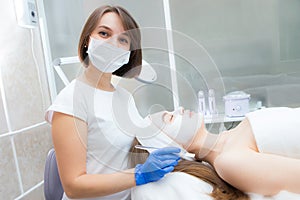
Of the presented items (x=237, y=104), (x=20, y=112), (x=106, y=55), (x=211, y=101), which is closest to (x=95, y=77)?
(x=106, y=55)

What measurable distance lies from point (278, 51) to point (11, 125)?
6.08 ft

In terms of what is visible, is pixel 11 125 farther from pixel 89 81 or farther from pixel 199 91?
pixel 199 91

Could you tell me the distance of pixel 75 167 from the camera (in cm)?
77

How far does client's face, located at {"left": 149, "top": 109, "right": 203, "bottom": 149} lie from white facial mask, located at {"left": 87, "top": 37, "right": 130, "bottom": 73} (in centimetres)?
23

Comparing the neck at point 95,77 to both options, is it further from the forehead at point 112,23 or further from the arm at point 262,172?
the arm at point 262,172

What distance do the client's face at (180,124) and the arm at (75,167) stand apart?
21cm

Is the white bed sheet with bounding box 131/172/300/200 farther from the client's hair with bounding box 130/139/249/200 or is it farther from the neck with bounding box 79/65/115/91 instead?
the neck with bounding box 79/65/115/91

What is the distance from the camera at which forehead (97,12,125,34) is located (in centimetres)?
78

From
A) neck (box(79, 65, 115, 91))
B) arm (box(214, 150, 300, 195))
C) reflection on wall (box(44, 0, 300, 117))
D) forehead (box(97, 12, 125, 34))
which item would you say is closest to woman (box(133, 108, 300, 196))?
arm (box(214, 150, 300, 195))

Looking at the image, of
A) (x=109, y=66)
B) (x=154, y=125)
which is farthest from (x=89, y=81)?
(x=154, y=125)

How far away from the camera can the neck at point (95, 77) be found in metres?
0.86

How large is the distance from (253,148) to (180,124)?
243mm

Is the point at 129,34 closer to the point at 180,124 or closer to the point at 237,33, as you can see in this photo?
the point at 180,124

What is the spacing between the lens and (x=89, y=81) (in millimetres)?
865
